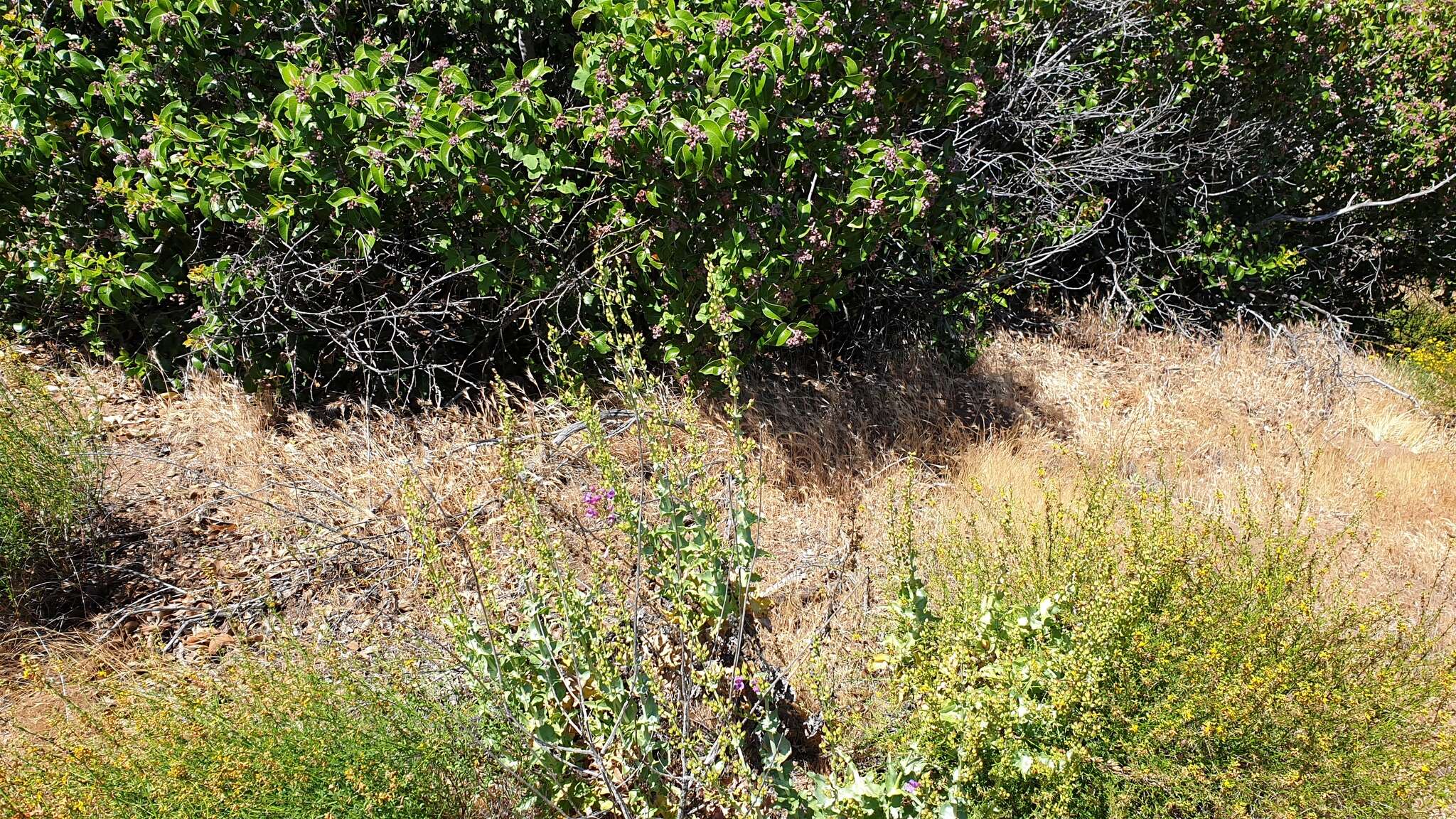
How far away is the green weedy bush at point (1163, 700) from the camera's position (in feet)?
7.79

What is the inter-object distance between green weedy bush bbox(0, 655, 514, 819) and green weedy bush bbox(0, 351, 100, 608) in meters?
0.76

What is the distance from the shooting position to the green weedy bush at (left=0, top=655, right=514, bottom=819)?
225cm

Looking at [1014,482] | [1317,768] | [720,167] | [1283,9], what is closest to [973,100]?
[720,167]

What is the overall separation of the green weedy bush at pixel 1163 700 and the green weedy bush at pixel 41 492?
2867 mm

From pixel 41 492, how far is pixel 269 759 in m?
1.68

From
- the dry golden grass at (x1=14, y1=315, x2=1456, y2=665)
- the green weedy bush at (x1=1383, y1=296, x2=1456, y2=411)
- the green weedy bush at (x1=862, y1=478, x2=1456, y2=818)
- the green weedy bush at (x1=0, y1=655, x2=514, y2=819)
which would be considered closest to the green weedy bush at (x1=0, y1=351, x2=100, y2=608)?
the dry golden grass at (x1=14, y1=315, x2=1456, y2=665)

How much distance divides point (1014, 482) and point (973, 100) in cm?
169

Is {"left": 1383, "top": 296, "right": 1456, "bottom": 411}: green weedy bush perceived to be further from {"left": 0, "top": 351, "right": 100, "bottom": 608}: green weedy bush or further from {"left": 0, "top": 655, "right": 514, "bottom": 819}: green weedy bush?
{"left": 0, "top": 351, "right": 100, "bottom": 608}: green weedy bush

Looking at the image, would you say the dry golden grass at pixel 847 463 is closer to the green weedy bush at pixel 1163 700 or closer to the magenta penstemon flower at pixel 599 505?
the magenta penstemon flower at pixel 599 505

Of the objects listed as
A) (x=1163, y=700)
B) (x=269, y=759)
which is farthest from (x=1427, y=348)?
(x=269, y=759)

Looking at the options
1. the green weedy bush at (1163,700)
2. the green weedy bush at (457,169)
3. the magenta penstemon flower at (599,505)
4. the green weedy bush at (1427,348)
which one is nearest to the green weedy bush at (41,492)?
the green weedy bush at (457,169)

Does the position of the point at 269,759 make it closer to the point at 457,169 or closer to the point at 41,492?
the point at 41,492

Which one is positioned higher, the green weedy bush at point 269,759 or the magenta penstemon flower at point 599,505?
the magenta penstemon flower at point 599,505

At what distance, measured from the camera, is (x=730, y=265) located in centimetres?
369
